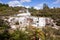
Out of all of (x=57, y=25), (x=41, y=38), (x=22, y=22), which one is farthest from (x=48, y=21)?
(x=41, y=38)

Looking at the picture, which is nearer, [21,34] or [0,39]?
[21,34]

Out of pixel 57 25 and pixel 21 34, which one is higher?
pixel 21 34

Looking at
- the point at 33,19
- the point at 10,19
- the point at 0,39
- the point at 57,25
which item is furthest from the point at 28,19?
the point at 0,39

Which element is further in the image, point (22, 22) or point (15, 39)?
point (22, 22)

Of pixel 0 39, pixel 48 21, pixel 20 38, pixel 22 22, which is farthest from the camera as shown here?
pixel 48 21

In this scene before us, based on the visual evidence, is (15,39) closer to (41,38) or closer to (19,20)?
(41,38)

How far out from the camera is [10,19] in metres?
37.3

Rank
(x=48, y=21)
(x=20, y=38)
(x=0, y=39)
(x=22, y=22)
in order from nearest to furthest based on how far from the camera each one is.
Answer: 1. (x=20, y=38)
2. (x=0, y=39)
3. (x=22, y=22)
4. (x=48, y=21)

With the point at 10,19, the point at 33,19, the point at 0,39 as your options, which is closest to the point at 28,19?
the point at 33,19

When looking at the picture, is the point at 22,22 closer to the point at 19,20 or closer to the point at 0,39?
the point at 19,20

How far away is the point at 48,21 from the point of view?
132 ft

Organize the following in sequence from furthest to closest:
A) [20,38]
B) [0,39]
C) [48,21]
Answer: [48,21]
[0,39]
[20,38]

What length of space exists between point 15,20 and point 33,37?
17.9 metres

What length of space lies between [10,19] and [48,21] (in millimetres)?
7612
